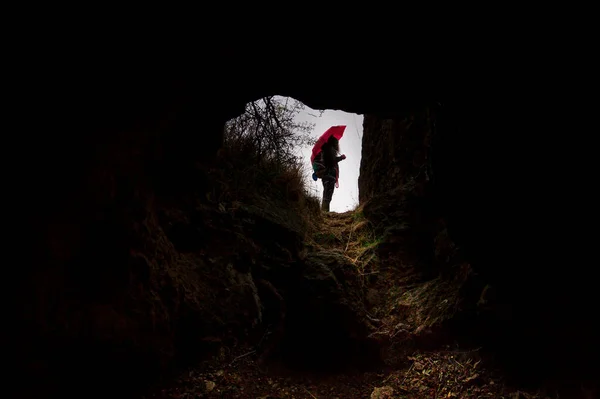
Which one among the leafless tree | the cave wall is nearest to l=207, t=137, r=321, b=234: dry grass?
the leafless tree

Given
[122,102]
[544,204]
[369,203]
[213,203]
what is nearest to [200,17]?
[122,102]

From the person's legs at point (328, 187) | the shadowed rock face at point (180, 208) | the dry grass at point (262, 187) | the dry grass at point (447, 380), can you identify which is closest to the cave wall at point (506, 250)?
the shadowed rock face at point (180, 208)

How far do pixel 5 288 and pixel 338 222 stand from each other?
14.7ft

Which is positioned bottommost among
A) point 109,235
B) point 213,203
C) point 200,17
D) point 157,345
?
point 157,345

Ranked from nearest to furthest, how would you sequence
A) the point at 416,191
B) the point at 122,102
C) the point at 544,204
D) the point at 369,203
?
the point at 122,102 < the point at 544,204 < the point at 416,191 < the point at 369,203

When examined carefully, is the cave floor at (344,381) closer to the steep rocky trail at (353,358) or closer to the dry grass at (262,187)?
the steep rocky trail at (353,358)

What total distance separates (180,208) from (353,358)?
2312mm

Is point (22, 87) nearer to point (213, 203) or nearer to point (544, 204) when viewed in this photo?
point (213, 203)

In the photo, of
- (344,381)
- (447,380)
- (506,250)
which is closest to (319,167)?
(344,381)

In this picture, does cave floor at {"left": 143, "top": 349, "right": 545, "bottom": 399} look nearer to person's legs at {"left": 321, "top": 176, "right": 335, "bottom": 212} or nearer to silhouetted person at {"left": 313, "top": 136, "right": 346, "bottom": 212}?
silhouetted person at {"left": 313, "top": 136, "right": 346, "bottom": 212}

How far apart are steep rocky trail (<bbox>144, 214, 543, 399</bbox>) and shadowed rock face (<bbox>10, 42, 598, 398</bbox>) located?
1.02 ft

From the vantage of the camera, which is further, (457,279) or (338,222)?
(338,222)

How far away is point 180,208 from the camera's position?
115 inches

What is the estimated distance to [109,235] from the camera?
203cm
